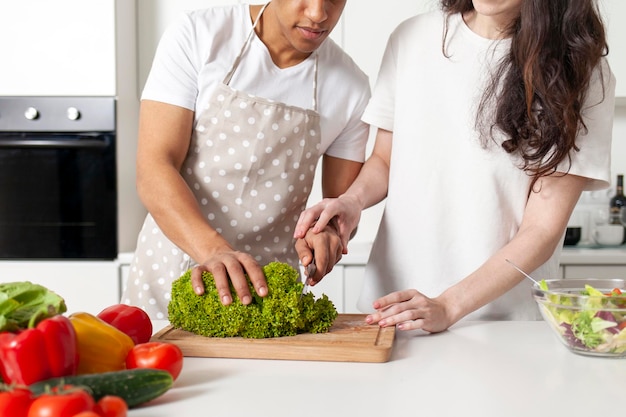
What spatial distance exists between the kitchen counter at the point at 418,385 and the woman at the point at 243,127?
0.57 meters

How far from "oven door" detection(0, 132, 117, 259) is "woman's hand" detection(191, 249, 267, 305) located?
1606 mm

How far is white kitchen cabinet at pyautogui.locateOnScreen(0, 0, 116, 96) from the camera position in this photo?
2.79m

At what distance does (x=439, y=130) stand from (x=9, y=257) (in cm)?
181

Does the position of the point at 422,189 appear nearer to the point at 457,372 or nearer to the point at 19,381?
the point at 457,372

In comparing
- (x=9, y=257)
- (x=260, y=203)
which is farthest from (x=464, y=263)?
(x=9, y=257)

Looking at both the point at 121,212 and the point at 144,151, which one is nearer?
the point at 144,151

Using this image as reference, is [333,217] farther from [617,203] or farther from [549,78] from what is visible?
[617,203]

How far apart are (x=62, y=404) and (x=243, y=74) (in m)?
1.15

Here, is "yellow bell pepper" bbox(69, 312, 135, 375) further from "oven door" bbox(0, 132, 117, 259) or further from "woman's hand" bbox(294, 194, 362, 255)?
"oven door" bbox(0, 132, 117, 259)

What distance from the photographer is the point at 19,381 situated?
0.88 m

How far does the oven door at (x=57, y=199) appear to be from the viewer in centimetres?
282

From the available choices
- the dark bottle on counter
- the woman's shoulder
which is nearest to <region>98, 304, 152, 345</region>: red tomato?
the woman's shoulder

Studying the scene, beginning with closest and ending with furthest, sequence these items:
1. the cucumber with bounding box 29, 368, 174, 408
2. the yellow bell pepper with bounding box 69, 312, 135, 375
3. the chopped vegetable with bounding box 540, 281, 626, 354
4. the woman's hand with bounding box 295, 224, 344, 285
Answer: the cucumber with bounding box 29, 368, 174, 408
the yellow bell pepper with bounding box 69, 312, 135, 375
the chopped vegetable with bounding box 540, 281, 626, 354
the woman's hand with bounding box 295, 224, 344, 285

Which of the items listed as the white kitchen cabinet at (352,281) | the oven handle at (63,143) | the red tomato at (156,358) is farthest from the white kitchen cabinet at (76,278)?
the red tomato at (156,358)
